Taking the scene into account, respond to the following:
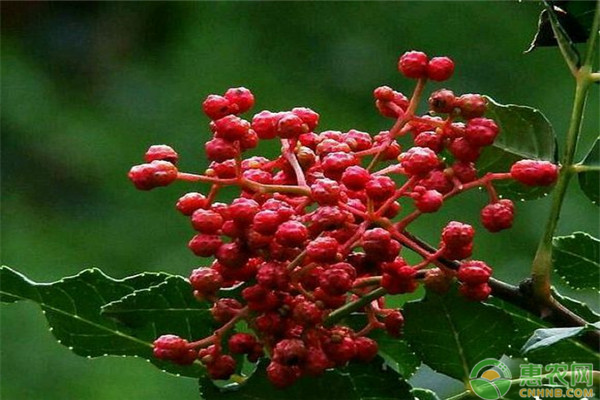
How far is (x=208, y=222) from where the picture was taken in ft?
2.70

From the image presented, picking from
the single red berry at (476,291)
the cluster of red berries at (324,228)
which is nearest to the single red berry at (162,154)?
the cluster of red berries at (324,228)

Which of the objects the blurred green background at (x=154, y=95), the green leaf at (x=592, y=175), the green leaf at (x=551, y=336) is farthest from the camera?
the blurred green background at (x=154, y=95)

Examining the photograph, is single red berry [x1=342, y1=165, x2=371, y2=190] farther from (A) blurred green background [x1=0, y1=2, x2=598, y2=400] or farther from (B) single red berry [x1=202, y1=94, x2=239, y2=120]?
(A) blurred green background [x1=0, y1=2, x2=598, y2=400]

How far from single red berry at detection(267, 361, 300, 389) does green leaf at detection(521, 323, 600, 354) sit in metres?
0.13

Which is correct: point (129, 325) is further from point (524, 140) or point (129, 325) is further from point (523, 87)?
point (523, 87)

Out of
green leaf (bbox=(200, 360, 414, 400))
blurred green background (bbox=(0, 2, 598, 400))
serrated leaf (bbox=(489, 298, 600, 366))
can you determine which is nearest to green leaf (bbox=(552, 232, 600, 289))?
serrated leaf (bbox=(489, 298, 600, 366))

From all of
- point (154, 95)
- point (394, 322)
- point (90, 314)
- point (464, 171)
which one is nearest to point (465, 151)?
point (464, 171)

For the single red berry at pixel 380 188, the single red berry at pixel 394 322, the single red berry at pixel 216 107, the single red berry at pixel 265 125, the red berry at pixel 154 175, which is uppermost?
the single red berry at pixel 216 107

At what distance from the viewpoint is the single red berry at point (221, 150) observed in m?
0.85

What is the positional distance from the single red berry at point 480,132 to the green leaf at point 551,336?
0.39 feet

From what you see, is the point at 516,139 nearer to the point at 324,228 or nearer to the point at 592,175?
the point at 592,175

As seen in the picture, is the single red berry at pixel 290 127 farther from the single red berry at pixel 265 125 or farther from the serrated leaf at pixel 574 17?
the serrated leaf at pixel 574 17

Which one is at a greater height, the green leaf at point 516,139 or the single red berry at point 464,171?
the green leaf at point 516,139

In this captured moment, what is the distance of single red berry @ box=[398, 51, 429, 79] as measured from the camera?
0.88 m
